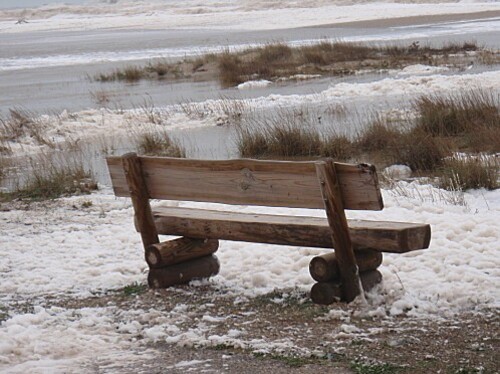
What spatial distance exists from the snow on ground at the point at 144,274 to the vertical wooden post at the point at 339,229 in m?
Result: 0.15

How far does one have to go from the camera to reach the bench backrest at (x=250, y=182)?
611cm

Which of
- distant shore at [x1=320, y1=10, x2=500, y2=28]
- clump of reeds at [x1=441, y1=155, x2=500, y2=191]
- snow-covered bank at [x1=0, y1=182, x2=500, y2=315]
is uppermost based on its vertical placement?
snow-covered bank at [x1=0, y1=182, x2=500, y2=315]

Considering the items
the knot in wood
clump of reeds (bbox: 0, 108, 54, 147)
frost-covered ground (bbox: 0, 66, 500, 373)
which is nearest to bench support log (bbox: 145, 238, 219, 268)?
frost-covered ground (bbox: 0, 66, 500, 373)

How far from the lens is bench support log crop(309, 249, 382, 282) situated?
639 cm

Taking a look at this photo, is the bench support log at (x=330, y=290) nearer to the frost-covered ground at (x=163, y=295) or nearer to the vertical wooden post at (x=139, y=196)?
the frost-covered ground at (x=163, y=295)

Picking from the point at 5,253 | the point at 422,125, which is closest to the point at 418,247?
the point at 5,253

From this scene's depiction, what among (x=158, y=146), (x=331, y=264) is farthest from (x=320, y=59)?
(x=331, y=264)

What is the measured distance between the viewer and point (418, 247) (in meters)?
6.18

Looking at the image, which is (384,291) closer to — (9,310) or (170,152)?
(9,310)

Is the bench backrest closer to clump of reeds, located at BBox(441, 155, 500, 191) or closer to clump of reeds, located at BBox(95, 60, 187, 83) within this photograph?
clump of reeds, located at BBox(441, 155, 500, 191)

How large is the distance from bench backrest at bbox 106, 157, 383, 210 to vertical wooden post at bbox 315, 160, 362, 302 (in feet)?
0.22

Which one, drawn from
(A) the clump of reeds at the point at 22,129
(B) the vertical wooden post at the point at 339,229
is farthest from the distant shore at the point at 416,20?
(B) the vertical wooden post at the point at 339,229

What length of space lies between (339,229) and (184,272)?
64.6 inches

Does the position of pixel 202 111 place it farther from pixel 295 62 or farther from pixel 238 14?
pixel 238 14
